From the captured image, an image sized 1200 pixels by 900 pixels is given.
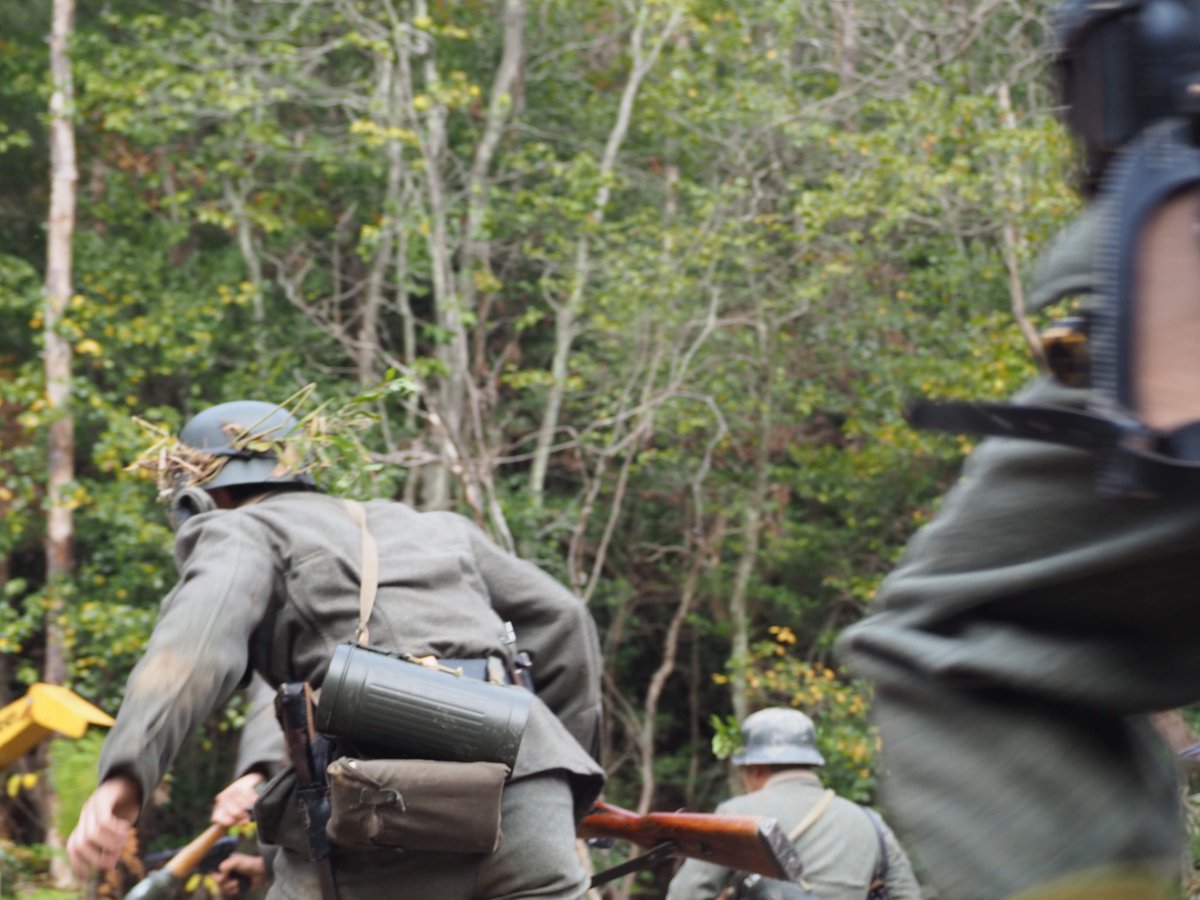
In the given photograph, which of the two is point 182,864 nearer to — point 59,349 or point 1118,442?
point 1118,442

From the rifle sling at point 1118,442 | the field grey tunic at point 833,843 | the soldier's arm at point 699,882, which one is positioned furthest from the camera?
the field grey tunic at point 833,843

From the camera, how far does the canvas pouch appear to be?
3.81 meters

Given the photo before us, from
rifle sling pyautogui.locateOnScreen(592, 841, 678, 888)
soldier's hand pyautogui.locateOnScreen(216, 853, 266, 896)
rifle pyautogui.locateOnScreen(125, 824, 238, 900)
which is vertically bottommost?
soldier's hand pyautogui.locateOnScreen(216, 853, 266, 896)

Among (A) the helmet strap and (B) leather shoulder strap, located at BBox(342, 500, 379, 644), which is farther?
(A) the helmet strap

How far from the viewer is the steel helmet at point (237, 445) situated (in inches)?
180

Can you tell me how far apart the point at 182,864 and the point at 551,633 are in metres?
1.85

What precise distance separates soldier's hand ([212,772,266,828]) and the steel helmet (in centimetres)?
126

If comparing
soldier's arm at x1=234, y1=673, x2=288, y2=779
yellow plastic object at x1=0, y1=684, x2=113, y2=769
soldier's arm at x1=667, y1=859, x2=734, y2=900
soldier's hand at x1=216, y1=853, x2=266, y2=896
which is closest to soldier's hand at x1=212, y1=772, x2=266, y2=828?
soldier's arm at x1=234, y1=673, x2=288, y2=779

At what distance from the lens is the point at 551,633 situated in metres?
4.62

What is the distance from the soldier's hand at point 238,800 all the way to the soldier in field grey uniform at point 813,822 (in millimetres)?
1788

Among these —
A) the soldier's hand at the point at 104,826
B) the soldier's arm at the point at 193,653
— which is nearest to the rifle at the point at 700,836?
the soldier's arm at the point at 193,653

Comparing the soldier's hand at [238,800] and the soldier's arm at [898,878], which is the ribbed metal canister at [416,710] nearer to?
the soldier's hand at [238,800]

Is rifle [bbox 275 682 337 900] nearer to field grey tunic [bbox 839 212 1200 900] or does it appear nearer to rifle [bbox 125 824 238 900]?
rifle [bbox 125 824 238 900]

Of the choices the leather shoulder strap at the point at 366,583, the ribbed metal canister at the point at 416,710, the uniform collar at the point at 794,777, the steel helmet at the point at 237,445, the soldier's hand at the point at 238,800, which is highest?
the steel helmet at the point at 237,445
